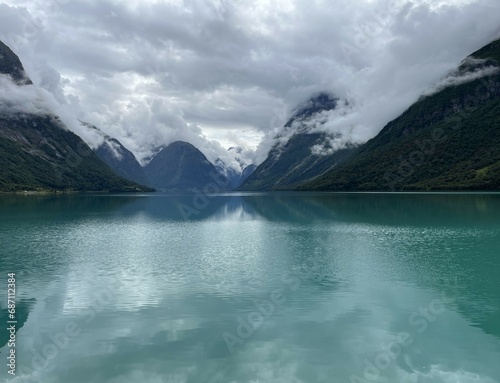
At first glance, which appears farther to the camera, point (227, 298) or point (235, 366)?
point (227, 298)

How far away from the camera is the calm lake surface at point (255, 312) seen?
27.0 meters

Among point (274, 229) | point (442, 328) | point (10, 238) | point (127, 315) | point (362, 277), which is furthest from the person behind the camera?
point (274, 229)

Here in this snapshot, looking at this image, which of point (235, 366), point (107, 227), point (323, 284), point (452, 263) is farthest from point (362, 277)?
A: point (107, 227)

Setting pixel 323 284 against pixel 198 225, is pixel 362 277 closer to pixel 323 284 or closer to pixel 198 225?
pixel 323 284

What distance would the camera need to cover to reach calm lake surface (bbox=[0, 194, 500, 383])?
88.5ft

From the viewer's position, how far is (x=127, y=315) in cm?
3753

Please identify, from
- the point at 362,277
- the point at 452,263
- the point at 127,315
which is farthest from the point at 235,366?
the point at 452,263

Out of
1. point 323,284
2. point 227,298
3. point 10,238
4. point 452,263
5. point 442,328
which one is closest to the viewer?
point 442,328

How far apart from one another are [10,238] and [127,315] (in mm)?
59356

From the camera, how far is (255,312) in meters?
38.1

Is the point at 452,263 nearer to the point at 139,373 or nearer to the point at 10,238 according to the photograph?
the point at 139,373

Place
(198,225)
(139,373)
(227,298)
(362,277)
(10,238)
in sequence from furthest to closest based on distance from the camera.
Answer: (198,225), (10,238), (362,277), (227,298), (139,373)

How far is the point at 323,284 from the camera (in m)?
48.1

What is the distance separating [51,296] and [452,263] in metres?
52.1
